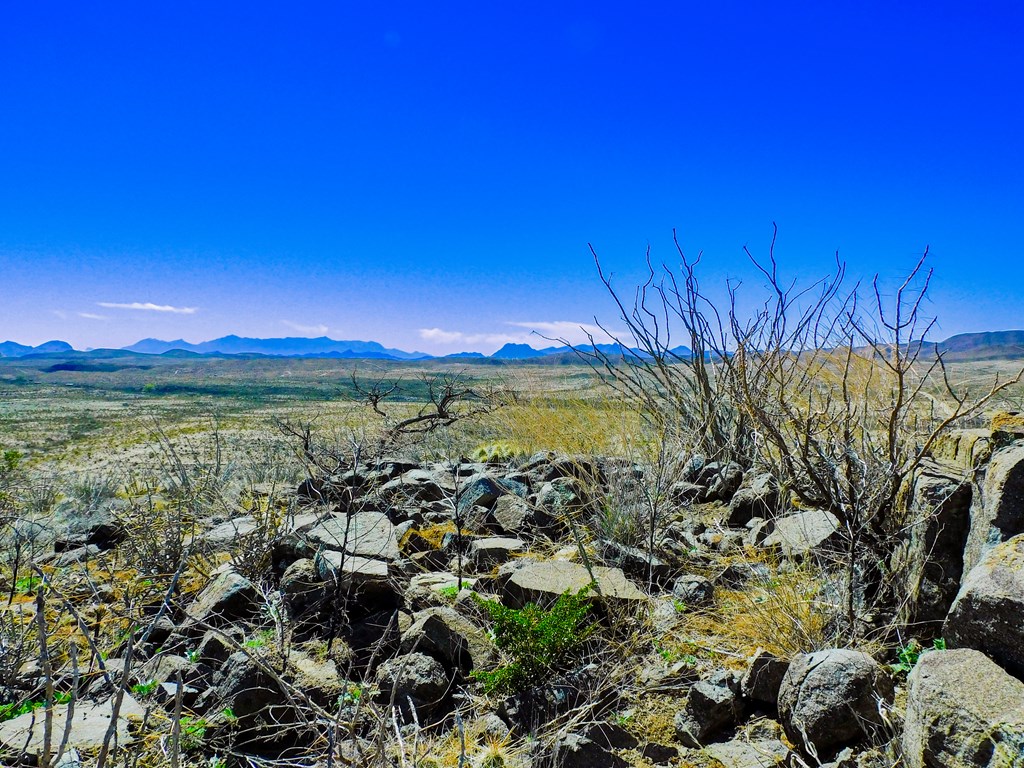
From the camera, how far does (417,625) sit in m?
3.56

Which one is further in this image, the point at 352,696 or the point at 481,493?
the point at 481,493

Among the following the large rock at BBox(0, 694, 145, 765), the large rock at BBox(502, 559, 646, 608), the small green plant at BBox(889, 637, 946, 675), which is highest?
the small green plant at BBox(889, 637, 946, 675)

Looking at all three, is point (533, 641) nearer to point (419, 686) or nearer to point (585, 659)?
point (585, 659)

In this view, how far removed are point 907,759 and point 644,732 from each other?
3.48 feet

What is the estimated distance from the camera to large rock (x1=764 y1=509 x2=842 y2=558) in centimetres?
394

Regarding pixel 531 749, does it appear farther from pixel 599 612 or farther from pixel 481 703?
pixel 599 612

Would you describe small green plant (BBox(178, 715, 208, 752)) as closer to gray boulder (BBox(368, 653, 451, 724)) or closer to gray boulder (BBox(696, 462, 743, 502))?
gray boulder (BBox(368, 653, 451, 724))

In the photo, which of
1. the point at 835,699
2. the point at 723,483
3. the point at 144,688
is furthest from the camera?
the point at 723,483

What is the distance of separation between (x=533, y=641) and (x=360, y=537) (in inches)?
68.7

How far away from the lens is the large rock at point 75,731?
8.51 feet

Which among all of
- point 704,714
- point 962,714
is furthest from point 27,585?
point 962,714

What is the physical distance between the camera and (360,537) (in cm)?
457

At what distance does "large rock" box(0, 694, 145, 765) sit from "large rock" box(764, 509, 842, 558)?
3379 mm

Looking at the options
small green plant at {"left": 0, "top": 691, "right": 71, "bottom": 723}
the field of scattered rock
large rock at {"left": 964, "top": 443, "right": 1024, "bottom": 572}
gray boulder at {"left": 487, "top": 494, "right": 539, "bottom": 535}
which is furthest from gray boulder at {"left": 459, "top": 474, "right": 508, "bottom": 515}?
large rock at {"left": 964, "top": 443, "right": 1024, "bottom": 572}
